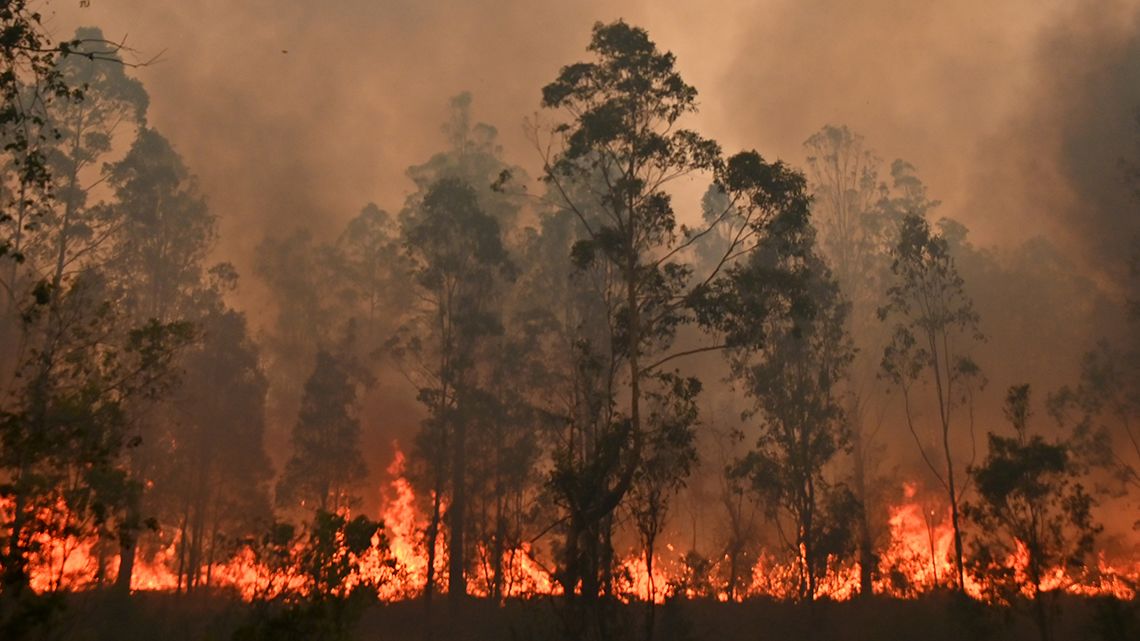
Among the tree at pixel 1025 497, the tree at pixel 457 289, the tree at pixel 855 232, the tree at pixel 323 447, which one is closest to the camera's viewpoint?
the tree at pixel 1025 497

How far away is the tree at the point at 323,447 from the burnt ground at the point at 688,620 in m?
5.96

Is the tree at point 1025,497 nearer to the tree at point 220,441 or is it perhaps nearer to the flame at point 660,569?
the flame at point 660,569

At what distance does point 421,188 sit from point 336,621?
4457 cm

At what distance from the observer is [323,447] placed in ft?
127

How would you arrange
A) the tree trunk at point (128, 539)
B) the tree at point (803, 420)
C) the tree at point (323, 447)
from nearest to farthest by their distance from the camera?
1. the tree trunk at point (128, 539)
2. the tree at point (803, 420)
3. the tree at point (323, 447)

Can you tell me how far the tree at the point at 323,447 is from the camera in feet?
126

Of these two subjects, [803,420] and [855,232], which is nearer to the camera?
[803,420]

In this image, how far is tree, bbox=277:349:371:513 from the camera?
38281 millimetres

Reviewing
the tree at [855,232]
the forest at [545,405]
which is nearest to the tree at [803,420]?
the forest at [545,405]

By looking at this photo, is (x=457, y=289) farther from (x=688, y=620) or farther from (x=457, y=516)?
(x=688, y=620)

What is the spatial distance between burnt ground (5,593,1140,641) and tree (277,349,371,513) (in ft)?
19.6

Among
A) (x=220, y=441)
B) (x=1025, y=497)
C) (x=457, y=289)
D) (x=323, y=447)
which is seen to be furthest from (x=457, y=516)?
(x=1025, y=497)

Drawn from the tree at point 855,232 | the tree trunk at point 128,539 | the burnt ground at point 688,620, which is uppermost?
the tree at point 855,232

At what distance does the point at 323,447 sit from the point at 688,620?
1876cm
